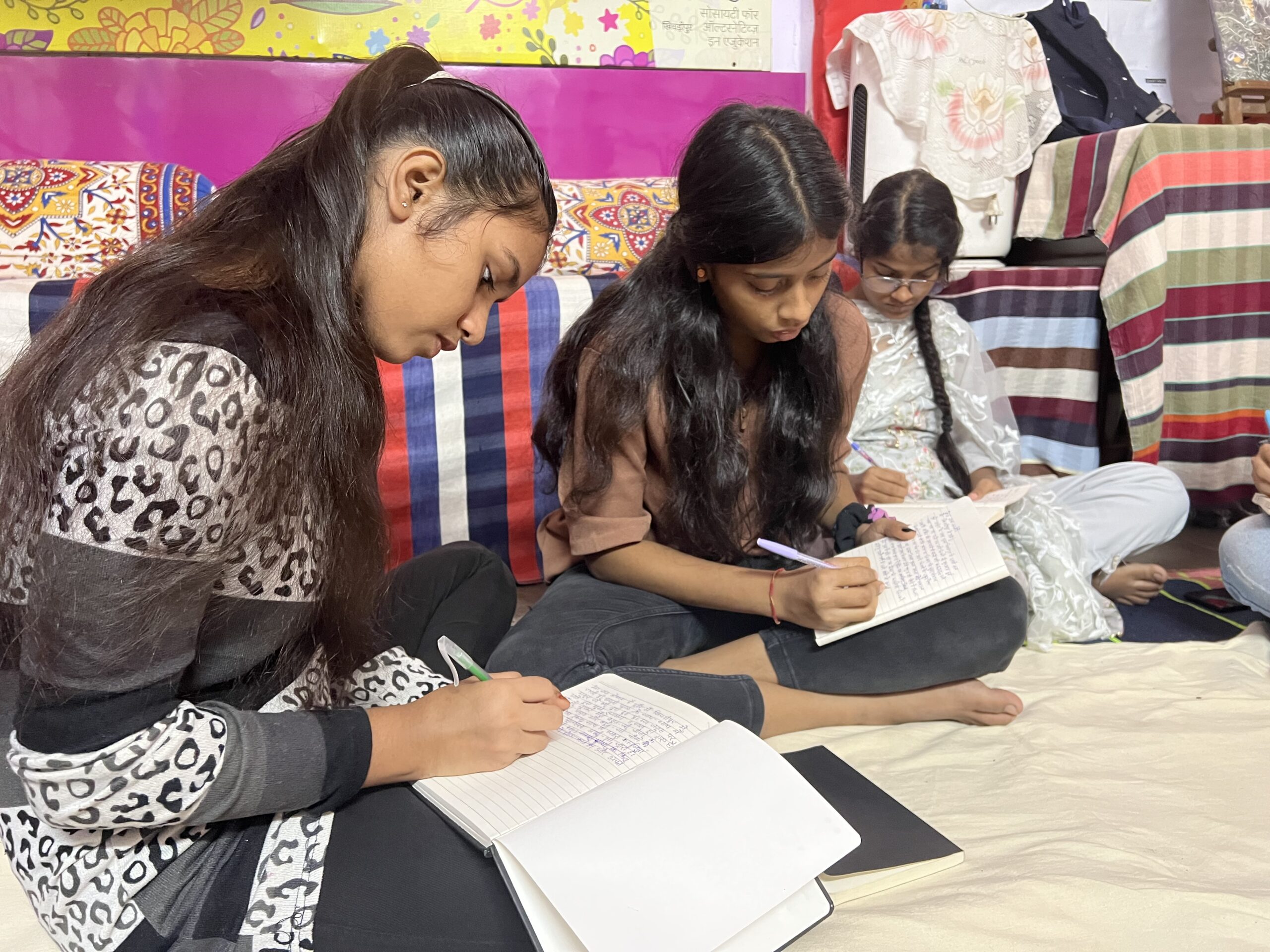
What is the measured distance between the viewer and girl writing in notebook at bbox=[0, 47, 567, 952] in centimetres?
55

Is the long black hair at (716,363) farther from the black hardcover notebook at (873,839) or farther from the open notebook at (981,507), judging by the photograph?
the black hardcover notebook at (873,839)

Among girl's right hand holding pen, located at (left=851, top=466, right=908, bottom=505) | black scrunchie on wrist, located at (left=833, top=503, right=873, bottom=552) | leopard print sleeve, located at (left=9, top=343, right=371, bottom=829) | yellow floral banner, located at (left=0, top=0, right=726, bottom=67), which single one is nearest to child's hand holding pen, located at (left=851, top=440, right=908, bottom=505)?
girl's right hand holding pen, located at (left=851, top=466, right=908, bottom=505)

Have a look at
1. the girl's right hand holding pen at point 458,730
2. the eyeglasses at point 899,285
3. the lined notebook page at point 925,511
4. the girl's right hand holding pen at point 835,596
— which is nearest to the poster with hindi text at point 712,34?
the eyeglasses at point 899,285

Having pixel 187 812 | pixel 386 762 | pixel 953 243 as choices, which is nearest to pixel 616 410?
pixel 386 762

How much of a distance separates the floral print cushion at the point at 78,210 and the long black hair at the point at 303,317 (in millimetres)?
1348

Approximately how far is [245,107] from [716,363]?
5.26 feet

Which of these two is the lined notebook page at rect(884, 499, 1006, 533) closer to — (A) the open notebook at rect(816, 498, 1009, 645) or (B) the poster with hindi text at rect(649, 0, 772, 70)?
(A) the open notebook at rect(816, 498, 1009, 645)

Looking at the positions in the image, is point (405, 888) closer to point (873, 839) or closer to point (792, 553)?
point (873, 839)

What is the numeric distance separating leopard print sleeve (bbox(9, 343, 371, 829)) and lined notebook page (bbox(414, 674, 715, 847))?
12 cm

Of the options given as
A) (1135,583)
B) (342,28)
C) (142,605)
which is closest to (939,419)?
(1135,583)

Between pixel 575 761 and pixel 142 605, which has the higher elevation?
pixel 142 605

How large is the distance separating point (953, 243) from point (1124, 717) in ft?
2.82

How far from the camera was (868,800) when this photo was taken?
917mm

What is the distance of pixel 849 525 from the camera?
1311 mm
